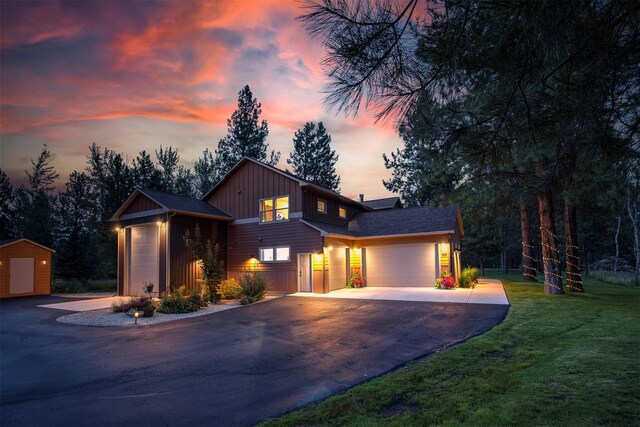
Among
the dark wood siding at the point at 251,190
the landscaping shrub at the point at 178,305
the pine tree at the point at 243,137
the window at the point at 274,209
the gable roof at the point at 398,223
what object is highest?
the pine tree at the point at 243,137

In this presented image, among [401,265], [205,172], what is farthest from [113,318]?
[205,172]

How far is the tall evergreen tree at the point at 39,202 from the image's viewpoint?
2892cm

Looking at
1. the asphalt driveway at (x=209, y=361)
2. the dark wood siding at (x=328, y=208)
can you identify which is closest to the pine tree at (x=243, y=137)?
the dark wood siding at (x=328, y=208)

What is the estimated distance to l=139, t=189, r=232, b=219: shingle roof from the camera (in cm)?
1608

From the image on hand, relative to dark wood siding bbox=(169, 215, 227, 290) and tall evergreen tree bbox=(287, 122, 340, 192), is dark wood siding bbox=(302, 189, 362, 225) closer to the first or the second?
dark wood siding bbox=(169, 215, 227, 290)

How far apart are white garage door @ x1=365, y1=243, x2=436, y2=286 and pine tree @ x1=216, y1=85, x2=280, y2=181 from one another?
18.2 m

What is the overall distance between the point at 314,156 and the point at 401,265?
69.1 feet

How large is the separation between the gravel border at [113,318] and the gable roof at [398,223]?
6.63m

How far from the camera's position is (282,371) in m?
5.30

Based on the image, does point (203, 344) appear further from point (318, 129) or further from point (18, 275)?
point (318, 129)

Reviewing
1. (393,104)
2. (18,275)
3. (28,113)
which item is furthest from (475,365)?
(18,275)

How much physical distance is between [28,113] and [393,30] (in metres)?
15.1

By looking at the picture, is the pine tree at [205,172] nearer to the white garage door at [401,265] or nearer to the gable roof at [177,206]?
the gable roof at [177,206]

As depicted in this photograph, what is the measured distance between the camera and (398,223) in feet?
62.7
